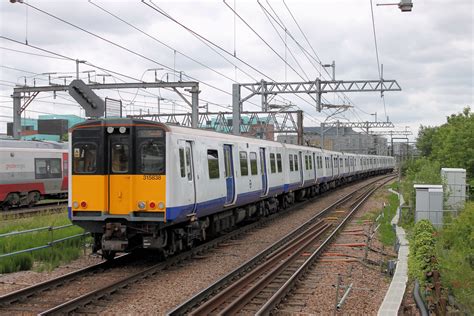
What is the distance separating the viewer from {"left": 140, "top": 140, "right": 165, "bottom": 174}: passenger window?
36.2 feet

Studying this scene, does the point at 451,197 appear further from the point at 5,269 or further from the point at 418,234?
the point at 5,269

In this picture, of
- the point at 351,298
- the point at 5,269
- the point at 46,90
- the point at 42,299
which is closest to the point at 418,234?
the point at 351,298

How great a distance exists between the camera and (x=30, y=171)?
24.1m

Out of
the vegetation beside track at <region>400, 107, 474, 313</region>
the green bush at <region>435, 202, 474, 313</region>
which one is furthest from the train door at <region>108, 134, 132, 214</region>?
the green bush at <region>435, 202, 474, 313</region>

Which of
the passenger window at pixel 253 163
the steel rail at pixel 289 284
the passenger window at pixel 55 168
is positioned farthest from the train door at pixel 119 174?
the passenger window at pixel 55 168

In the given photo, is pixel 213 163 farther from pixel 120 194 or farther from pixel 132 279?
pixel 132 279

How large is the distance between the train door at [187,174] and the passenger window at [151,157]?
56 cm

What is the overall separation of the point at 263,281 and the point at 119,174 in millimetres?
3571

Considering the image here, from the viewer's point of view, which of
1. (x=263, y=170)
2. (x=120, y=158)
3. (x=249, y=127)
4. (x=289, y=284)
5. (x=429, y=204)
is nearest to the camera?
(x=289, y=284)

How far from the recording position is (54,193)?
85.8 ft

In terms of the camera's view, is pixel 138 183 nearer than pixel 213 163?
Yes

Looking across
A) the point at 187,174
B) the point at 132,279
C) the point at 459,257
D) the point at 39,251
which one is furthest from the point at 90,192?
the point at 459,257

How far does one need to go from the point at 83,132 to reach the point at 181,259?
3397 mm

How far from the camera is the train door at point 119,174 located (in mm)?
11031
